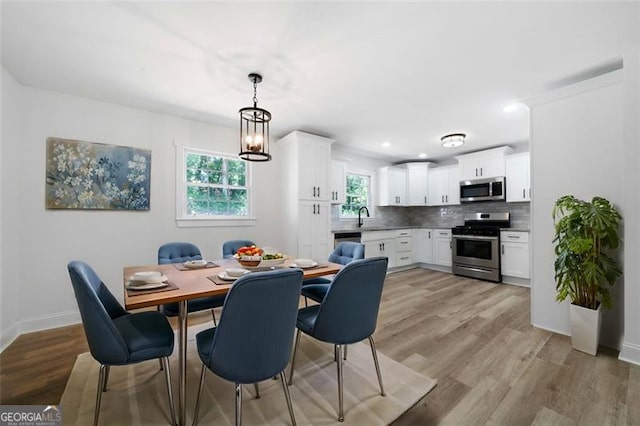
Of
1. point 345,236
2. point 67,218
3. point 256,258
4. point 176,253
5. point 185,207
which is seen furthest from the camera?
point 345,236

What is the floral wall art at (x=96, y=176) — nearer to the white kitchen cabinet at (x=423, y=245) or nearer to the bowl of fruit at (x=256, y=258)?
the bowl of fruit at (x=256, y=258)

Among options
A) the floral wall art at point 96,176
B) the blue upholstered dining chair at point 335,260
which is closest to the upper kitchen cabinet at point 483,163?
the blue upholstered dining chair at point 335,260

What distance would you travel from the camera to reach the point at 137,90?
2.80m

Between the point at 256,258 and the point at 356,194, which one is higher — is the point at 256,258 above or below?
below

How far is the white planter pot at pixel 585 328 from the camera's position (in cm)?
224

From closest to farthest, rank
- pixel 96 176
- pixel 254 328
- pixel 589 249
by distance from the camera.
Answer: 1. pixel 254 328
2. pixel 589 249
3. pixel 96 176

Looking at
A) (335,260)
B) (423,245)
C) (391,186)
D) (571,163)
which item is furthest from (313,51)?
(423,245)

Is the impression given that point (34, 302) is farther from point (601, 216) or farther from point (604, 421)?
point (601, 216)

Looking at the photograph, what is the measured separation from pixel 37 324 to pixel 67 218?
3.68 feet

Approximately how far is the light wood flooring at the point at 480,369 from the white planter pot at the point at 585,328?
8 cm

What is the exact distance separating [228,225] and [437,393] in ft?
10.5

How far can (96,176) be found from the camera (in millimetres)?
3002

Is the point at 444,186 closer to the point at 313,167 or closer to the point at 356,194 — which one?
the point at 356,194

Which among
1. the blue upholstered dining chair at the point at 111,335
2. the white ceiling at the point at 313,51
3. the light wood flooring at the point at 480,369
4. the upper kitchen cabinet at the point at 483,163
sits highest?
the white ceiling at the point at 313,51
